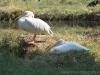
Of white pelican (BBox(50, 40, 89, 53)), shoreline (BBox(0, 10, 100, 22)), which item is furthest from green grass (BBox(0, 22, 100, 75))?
shoreline (BBox(0, 10, 100, 22))

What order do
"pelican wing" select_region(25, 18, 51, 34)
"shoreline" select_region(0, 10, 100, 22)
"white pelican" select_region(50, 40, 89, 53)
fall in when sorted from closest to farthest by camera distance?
1. "white pelican" select_region(50, 40, 89, 53)
2. "pelican wing" select_region(25, 18, 51, 34)
3. "shoreline" select_region(0, 10, 100, 22)

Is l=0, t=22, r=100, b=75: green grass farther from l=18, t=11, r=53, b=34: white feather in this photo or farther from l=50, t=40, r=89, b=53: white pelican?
l=18, t=11, r=53, b=34: white feather

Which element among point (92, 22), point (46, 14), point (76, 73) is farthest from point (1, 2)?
point (76, 73)

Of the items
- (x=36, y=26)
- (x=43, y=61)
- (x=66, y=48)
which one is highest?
(x=36, y=26)

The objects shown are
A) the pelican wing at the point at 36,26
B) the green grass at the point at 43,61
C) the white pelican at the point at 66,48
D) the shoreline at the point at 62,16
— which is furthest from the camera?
the shoreline at the point at 62,16

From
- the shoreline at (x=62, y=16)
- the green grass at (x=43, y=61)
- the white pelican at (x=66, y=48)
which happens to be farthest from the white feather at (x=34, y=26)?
the shoreline at (x=62, y=16)

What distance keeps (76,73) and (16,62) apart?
1.56 meters

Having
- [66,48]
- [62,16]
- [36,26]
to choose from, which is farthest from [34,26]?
[62,16]

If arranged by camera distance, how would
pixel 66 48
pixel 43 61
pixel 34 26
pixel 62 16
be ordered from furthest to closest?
pixel 62 16 < pixel 34 26 < pixel 66 48 < pixel 43 61

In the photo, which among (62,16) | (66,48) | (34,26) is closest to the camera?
(66,48)

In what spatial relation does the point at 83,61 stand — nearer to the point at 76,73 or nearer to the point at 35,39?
the point at 76,73

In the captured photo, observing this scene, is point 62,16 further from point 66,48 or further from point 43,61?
point 43,61

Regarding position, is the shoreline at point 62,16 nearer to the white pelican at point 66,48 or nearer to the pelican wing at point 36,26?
the pelican wing at point 36,26

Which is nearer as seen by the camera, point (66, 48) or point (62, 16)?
point (66, 48)
